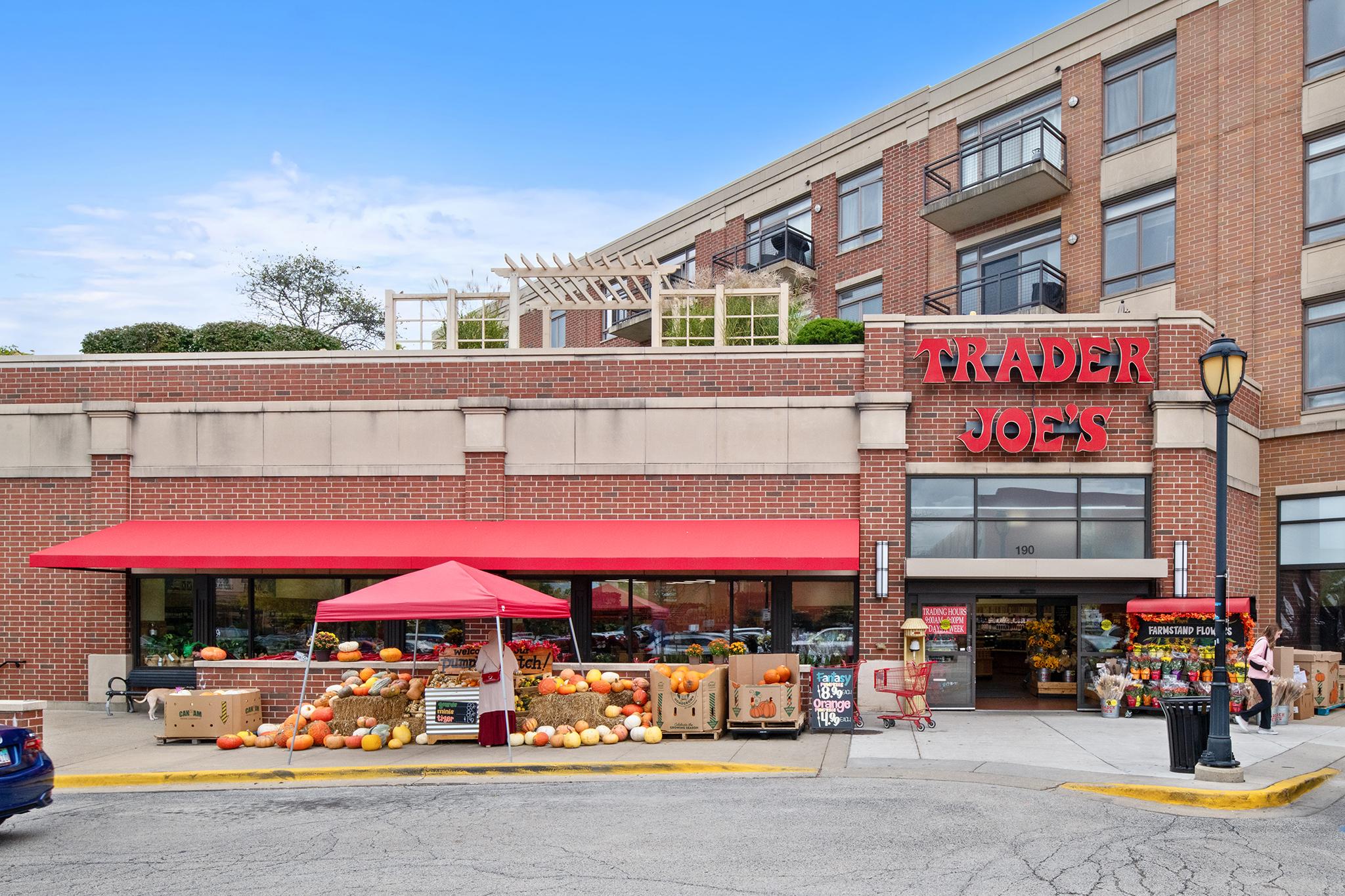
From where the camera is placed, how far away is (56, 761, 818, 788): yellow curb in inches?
510

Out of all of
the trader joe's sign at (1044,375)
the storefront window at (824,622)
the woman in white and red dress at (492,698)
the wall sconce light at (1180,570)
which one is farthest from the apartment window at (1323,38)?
the woman in white and red dress at (492,698)

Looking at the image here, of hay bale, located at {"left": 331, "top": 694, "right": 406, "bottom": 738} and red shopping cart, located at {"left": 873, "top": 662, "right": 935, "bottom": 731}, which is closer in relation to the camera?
hay bale, located at {"left": 331, "top": 694, "right": 406, "bottom": 738}

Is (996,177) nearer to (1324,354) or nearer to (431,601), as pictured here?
(1324,354)

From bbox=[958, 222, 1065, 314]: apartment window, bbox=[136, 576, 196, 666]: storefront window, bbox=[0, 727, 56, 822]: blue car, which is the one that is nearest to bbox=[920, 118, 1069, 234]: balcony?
bbox=[958, 222, 1065, 314]: apartment window

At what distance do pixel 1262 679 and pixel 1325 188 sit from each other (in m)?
10.6

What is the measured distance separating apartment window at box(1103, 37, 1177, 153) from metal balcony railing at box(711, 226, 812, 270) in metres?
9.44

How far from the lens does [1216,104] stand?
885 inches

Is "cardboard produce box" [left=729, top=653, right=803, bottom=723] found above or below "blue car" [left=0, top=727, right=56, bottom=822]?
below

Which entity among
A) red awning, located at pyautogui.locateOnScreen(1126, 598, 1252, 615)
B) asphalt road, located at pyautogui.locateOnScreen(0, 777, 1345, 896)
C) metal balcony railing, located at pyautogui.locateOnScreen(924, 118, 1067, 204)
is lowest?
asphalt road, located at pyautogui.locateOnScreen(0, 777, 1345, 896)

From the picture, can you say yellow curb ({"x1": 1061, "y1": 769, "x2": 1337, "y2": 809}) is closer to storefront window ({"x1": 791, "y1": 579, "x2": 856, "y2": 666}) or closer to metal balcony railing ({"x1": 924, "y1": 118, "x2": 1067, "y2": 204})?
storefront window ({"x1": 791, "y1": 579, "x2": 856, "y2": 666})

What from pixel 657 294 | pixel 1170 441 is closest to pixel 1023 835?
pixel 1170 441

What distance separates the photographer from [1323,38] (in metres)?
21.2

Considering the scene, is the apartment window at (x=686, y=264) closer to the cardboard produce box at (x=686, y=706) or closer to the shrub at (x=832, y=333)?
the shrub at (x=832, y=333)

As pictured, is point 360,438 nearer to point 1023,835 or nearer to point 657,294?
point 657,294
